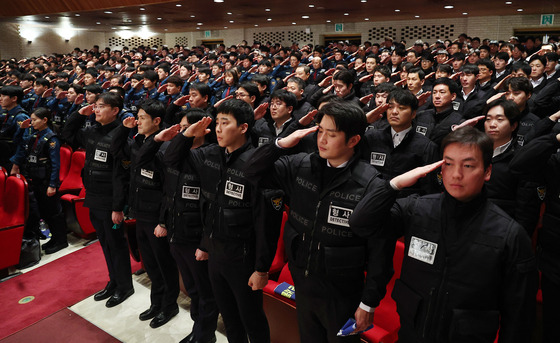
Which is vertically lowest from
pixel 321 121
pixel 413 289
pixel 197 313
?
pixel 197 313

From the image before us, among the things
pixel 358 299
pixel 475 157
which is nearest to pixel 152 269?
pixel 358 299

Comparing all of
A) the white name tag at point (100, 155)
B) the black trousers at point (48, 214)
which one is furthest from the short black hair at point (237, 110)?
the black trousers at point (48, 214)

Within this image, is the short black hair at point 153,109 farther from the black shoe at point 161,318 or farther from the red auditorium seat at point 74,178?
the red auditorium seat at point 74,178

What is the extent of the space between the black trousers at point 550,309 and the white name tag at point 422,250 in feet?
3.11

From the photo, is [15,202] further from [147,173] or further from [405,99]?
[405,99]

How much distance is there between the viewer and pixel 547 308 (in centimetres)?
218

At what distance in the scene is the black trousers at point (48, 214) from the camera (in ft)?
15.1

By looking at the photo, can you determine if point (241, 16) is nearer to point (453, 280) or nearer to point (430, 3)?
point (430, 3)

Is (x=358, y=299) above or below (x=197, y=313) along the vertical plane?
above

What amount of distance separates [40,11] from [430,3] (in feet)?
38.0

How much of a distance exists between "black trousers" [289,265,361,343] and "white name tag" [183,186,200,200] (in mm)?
991

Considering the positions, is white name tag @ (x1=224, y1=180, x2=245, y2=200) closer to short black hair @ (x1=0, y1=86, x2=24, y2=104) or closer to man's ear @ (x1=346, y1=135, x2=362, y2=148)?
man's ear @ (x1=346, y1=135, x2=362, y2=148)

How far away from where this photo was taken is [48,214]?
4633mm

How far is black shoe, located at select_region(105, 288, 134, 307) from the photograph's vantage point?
11.6 ft
